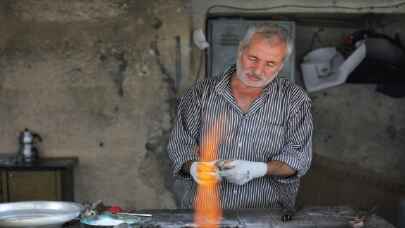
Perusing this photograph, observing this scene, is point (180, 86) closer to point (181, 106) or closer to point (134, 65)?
point (134, 65)

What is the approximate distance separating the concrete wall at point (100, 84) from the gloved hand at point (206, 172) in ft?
7.39

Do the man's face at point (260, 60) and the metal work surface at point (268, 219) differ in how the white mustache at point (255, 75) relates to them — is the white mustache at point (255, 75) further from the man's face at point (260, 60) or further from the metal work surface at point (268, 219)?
the metal work surface at point (268, 219)

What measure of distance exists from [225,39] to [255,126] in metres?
2.12

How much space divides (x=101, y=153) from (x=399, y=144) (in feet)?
10.2

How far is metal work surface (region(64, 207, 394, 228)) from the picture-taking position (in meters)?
3.11

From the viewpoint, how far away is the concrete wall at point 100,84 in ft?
18.5

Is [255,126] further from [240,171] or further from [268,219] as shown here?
[268,219]

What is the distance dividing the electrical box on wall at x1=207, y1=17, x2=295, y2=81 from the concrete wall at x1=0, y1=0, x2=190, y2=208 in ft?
0.85

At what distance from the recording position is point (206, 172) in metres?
3.54

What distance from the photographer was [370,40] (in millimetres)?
5953

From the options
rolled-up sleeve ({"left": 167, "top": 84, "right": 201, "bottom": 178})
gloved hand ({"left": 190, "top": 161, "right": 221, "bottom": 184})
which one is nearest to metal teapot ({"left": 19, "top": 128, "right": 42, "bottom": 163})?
rolled-up sleeve ({"left": 167, "top": 84, "right": 201, "bottom": 178})

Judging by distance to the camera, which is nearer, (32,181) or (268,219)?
(268,219)

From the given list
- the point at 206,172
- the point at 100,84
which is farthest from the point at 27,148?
the point at 206,172

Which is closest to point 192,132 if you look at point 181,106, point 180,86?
point 181,106
